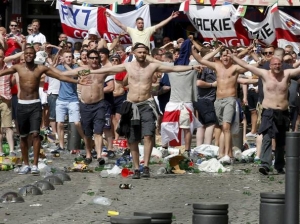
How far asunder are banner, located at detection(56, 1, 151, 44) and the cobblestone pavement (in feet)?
28.4

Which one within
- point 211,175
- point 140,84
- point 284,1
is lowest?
point 211,175

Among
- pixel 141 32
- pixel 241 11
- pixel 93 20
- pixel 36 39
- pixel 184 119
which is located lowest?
pixel 184 119

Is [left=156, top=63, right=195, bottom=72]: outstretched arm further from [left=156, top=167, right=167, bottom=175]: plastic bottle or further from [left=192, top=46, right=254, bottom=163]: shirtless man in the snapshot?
[left=192, top=46, right=254, bottom=163]: shirtless man

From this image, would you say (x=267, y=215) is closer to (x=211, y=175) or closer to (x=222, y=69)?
(x=211, y=175)

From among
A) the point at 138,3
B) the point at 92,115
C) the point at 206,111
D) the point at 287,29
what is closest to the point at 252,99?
the point at 287,29

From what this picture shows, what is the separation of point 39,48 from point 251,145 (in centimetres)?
505

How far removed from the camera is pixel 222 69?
20000 millimetres

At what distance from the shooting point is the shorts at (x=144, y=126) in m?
17.4

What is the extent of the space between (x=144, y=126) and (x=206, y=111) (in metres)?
3.49

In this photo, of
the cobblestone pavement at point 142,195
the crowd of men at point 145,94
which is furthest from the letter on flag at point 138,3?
the cobblestone pavement at point 142,195

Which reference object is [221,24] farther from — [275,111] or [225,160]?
[275,111]

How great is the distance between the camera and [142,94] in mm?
17719

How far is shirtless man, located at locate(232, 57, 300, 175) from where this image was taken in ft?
57.9

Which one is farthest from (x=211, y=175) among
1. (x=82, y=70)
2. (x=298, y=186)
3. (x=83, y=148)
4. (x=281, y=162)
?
(x=298, y=186)
